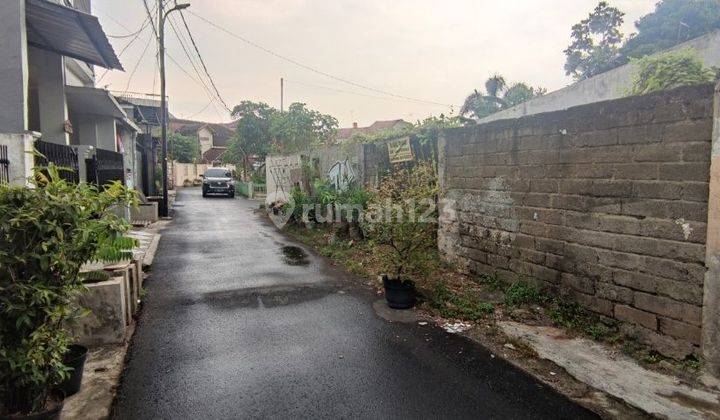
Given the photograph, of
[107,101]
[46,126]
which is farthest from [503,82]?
[46,126]

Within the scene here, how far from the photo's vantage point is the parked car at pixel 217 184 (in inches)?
937

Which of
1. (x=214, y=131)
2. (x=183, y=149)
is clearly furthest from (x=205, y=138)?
(x=183, y=149)

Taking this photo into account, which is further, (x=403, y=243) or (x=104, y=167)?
(x=104, y=167)

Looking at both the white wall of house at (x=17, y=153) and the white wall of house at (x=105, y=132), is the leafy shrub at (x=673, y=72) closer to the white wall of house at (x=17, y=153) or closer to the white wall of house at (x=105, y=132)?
the white wall of house at (x=17, y=153)

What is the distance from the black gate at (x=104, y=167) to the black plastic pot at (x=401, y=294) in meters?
5.56

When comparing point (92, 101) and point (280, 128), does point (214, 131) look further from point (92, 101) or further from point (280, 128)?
point (92, 101)

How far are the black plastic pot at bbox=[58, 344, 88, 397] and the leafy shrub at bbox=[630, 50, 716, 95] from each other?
5.32 meters

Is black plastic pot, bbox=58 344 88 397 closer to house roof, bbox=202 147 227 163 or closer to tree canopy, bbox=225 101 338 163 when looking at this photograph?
tree canopy, bbox=225 101 338 163

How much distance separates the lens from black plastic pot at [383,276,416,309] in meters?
5.12

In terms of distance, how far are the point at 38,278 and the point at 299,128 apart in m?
18.0

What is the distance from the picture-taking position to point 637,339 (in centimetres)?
379

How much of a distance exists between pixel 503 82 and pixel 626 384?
61.3 feet

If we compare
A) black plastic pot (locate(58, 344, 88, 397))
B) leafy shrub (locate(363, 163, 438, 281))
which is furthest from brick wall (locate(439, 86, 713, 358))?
black plastic pot (locate(58, 344, 88, 397))

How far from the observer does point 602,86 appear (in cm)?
795
